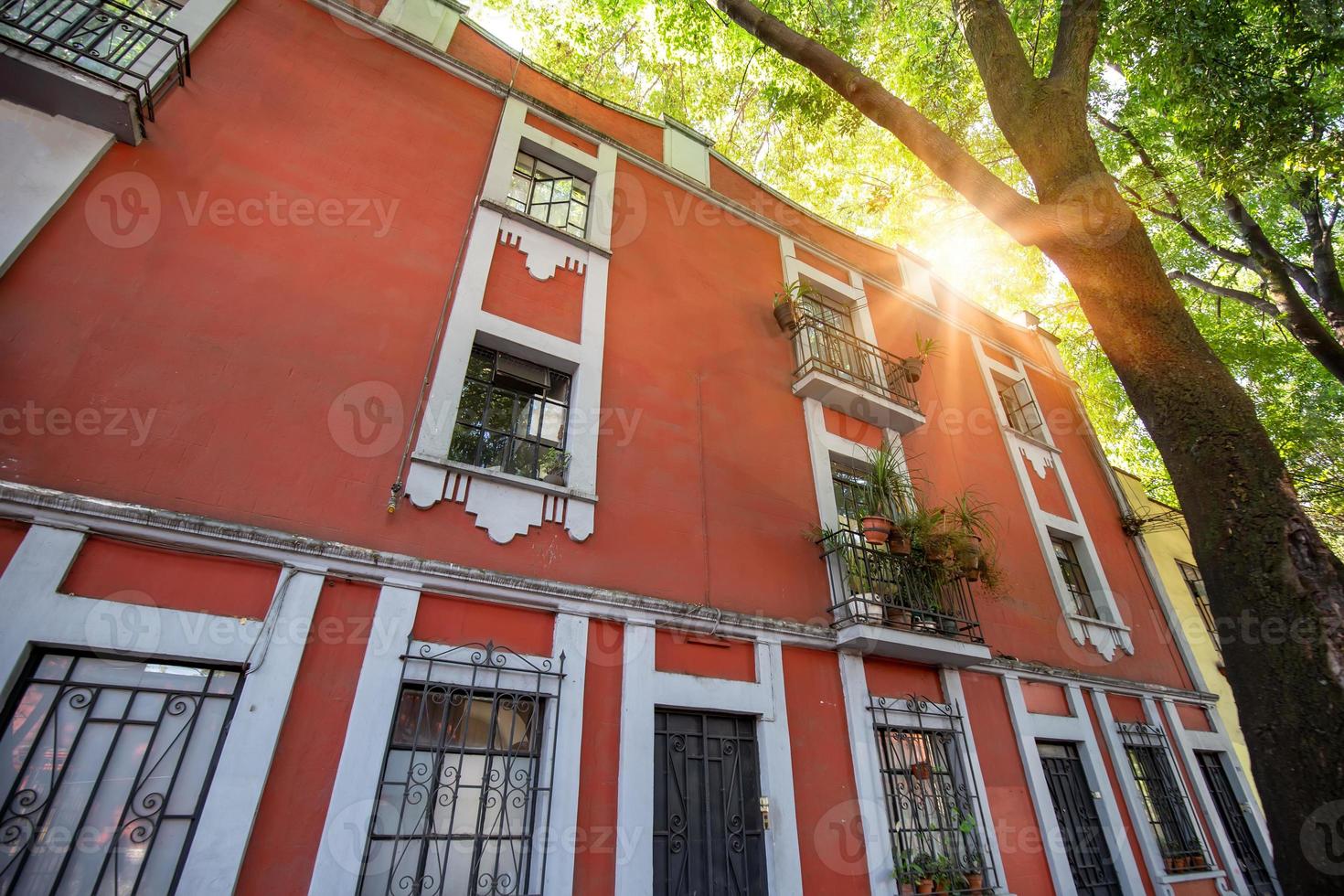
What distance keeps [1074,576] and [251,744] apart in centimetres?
1144

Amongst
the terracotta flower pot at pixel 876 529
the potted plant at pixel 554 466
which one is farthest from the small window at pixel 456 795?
the terracotta flower pot at pixel 876 529

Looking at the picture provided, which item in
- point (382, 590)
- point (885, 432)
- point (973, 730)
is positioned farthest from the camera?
point (885, 432)

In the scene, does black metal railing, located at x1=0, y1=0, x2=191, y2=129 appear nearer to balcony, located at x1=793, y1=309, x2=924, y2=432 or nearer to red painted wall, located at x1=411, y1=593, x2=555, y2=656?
red painted wall, located at x1=411, y1=593, x2=555, y2=656

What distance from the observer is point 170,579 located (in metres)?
3.95

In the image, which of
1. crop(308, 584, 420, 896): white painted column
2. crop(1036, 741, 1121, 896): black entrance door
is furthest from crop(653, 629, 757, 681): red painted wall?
crop(1036, 741, 1121, 896): black entrance door

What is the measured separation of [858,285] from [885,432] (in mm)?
3087

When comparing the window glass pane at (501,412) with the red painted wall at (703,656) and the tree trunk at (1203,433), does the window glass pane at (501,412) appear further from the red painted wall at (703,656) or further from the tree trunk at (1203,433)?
the tree trunk at (1203,433)

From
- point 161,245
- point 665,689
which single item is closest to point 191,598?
point 161,245

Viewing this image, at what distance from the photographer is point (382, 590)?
14.7ft

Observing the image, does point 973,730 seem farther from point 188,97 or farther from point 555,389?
point 188,97

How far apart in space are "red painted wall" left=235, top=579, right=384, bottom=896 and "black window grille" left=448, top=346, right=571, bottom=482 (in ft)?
5.19

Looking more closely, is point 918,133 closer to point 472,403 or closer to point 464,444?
point 472,403

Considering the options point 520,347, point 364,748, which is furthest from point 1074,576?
point 364,748

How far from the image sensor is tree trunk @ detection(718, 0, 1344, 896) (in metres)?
2.91
